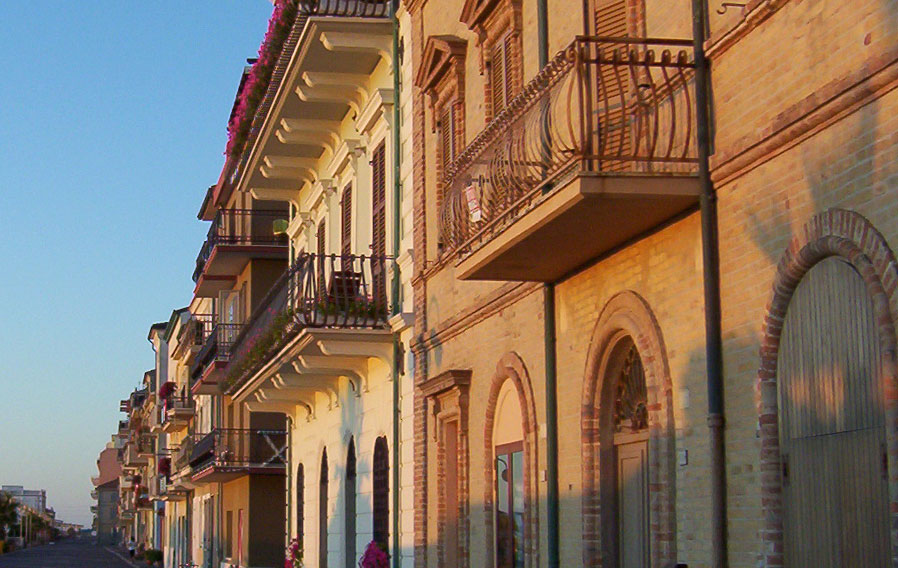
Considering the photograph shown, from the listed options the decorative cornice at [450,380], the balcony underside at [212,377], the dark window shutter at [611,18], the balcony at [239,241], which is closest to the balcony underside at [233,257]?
the balcony at [239,241]

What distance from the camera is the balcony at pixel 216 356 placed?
36.2 metres

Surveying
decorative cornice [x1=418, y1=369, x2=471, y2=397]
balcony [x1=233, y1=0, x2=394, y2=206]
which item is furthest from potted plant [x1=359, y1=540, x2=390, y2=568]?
balcony [x1=233, y1=0, x2=394, y2=206]

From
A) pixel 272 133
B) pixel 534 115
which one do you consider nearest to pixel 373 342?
pixel 272 133

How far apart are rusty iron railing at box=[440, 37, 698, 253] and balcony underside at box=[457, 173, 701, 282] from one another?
0.36 feet

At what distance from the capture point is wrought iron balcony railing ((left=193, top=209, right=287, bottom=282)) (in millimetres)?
35375

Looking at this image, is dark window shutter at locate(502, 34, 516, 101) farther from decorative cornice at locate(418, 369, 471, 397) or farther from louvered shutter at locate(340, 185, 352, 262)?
louvered shutter at locate(340, 185, 352, 262)

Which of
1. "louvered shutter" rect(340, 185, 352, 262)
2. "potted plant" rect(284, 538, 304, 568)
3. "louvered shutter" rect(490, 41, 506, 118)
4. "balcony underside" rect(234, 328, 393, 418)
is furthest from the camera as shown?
"potted plant" rect(284, 538, 304, 568)

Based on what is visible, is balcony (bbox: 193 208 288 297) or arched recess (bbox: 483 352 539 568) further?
balcony (bbox: 193 208 288 297)

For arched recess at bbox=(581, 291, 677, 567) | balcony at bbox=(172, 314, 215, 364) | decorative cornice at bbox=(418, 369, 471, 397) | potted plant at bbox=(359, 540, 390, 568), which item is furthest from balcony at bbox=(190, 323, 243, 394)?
arched recess at bbox=(581, 291, 677, 567)

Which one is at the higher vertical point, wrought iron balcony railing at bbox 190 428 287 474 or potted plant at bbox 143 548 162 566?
wrought iron balcony railing at bbox 190 428 287 474

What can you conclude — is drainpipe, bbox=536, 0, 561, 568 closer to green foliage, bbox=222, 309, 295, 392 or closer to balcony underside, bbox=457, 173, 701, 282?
balcony underside, bbox=457, 173, 701, 282

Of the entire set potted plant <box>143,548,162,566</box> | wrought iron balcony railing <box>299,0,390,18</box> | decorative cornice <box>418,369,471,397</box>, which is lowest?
potted plant <box>143,548,162,566</box>

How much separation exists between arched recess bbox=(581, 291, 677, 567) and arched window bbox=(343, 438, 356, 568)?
33.0ft

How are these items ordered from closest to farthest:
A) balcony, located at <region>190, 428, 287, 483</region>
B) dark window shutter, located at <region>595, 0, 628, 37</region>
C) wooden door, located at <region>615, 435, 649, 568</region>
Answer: wooden door, located at <region>615, 435, 649, 568</region> → dark window shutter, located at <region>595, 0, 628, 37</region> → balcony, located at <region>190, 428, 287, 483</region>
